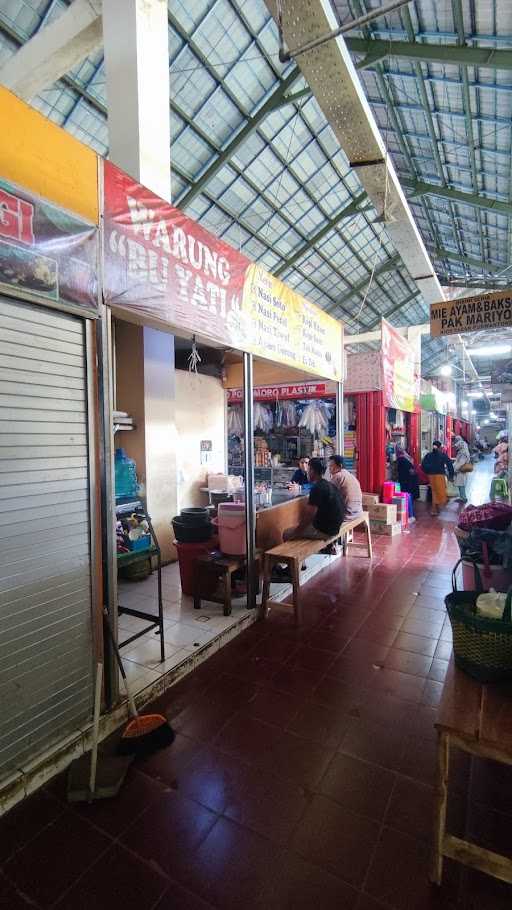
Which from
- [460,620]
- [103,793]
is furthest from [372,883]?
[103,793]

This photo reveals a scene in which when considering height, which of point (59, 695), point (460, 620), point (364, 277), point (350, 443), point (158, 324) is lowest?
point (59, 695)

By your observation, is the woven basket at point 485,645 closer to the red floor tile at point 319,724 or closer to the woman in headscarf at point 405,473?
the red floor tile at point 319,724

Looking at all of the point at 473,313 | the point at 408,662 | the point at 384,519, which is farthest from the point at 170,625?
the point at 384,519

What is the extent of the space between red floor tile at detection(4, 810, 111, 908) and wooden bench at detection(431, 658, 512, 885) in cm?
159

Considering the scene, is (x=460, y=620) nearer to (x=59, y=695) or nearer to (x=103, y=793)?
(x=103, y=793)

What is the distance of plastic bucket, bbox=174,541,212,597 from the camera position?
15.9 ft

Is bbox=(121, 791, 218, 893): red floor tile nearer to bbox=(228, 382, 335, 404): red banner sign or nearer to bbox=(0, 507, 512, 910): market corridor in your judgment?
bbox=(0, 507, 512, 910): market corridor

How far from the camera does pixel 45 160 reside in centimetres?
234

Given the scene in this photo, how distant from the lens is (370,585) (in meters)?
5.55

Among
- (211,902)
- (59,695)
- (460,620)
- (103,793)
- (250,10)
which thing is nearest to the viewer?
(211,902)

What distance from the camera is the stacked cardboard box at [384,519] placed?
8352mm

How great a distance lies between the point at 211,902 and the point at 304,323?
5.59 meters

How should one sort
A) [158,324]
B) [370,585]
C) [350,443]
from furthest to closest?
[350,443], [370,585], [158,324]

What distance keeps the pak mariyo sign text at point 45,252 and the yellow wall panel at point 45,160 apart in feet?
0.28
